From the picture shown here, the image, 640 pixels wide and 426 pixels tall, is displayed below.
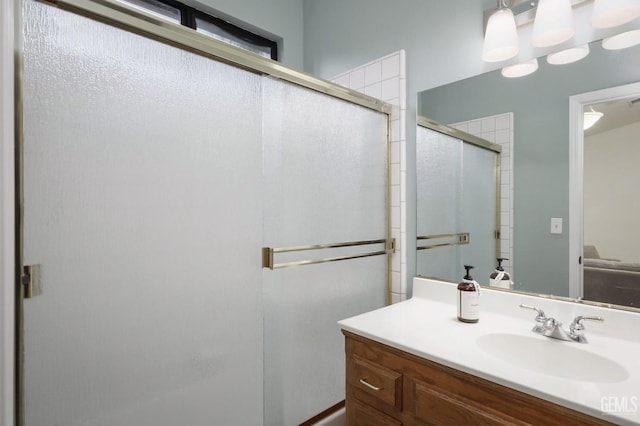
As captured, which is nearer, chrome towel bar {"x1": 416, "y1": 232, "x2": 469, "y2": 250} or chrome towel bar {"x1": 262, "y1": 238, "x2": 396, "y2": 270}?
chrome towel bar {"x1": 262, "y1": 238, "x2": 396, "y2": 270}

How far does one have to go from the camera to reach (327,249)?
4.92 feet

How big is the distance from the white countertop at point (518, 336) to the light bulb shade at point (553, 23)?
969mm

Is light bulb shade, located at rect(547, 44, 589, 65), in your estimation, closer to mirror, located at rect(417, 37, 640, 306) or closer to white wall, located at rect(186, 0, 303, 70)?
mirror, located at rect(417, 37, 640, 306)

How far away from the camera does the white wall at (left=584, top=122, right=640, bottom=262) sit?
Answer: 1.12 meters

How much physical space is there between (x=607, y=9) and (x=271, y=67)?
3.80 ft

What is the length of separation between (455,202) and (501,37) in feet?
2.35

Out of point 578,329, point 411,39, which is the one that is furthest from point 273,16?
point 578,329

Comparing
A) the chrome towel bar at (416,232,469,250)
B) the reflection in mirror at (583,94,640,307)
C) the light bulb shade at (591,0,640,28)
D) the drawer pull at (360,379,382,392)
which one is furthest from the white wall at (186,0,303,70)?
the drawer pull at (360,379,382,392)

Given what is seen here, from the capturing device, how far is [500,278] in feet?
4.64

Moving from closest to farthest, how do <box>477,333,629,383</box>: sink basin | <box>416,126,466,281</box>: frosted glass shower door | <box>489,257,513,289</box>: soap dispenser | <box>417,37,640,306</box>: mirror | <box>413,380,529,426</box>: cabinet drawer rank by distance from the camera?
<box>413,380,529,426</box>: cabinet drawer < <box>477,333,629,383</box>: sink basin < <box>417,37,640,306</box>: mirror < <box>489,257,513,289</box>: soap dispenser < <box>416,126,466,281</box>: frosted glass shower door

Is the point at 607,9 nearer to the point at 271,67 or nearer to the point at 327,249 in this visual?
the point at 271,67

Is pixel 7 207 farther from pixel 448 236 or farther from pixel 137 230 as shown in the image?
pixel 448 236

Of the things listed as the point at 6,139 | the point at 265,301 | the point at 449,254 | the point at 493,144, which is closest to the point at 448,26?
the point at 493,144

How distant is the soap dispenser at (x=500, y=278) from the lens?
140 centimetres
